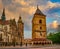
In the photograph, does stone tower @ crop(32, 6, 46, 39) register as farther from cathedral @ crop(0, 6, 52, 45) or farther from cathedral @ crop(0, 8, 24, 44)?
cathedral @ crop(0, 8, 24, 44)

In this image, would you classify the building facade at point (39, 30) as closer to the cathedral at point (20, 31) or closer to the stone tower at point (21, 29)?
the cathedral at point (20, 31)

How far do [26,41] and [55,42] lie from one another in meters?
2.16

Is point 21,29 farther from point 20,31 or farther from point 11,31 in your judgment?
point 11,31

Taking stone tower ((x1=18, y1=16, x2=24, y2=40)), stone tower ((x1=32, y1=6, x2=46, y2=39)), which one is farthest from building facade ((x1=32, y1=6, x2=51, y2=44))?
stone tower ((x1=18, y1=16, x2=24, y2=40))

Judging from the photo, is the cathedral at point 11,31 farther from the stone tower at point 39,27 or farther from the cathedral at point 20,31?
the stone tower at point 39,27

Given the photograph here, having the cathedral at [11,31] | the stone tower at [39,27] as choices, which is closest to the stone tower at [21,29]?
the cathedral at [11,31]

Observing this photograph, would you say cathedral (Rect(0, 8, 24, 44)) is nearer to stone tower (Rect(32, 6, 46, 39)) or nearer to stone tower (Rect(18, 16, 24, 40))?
stone tower (Rect(18, 16, 24, 40))

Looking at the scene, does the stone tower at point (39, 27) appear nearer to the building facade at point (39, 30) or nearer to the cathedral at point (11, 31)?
the building facade at point (39, 30)

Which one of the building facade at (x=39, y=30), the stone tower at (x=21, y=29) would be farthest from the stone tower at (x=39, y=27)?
the stone tower at (x=21, y=29)

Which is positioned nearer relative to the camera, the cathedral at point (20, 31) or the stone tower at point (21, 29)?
the stone tower at point (21, 29)

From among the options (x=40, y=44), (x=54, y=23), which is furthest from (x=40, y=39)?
(x=54, y=23)

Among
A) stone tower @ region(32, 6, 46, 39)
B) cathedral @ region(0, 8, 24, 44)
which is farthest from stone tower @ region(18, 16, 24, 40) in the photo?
stone tower @ region(32, 6, 46, 39)

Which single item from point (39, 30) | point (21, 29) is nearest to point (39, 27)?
point (39, 30)

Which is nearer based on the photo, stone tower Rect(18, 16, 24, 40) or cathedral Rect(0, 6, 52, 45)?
stone tower Rect(18, 16, 24, 40)
